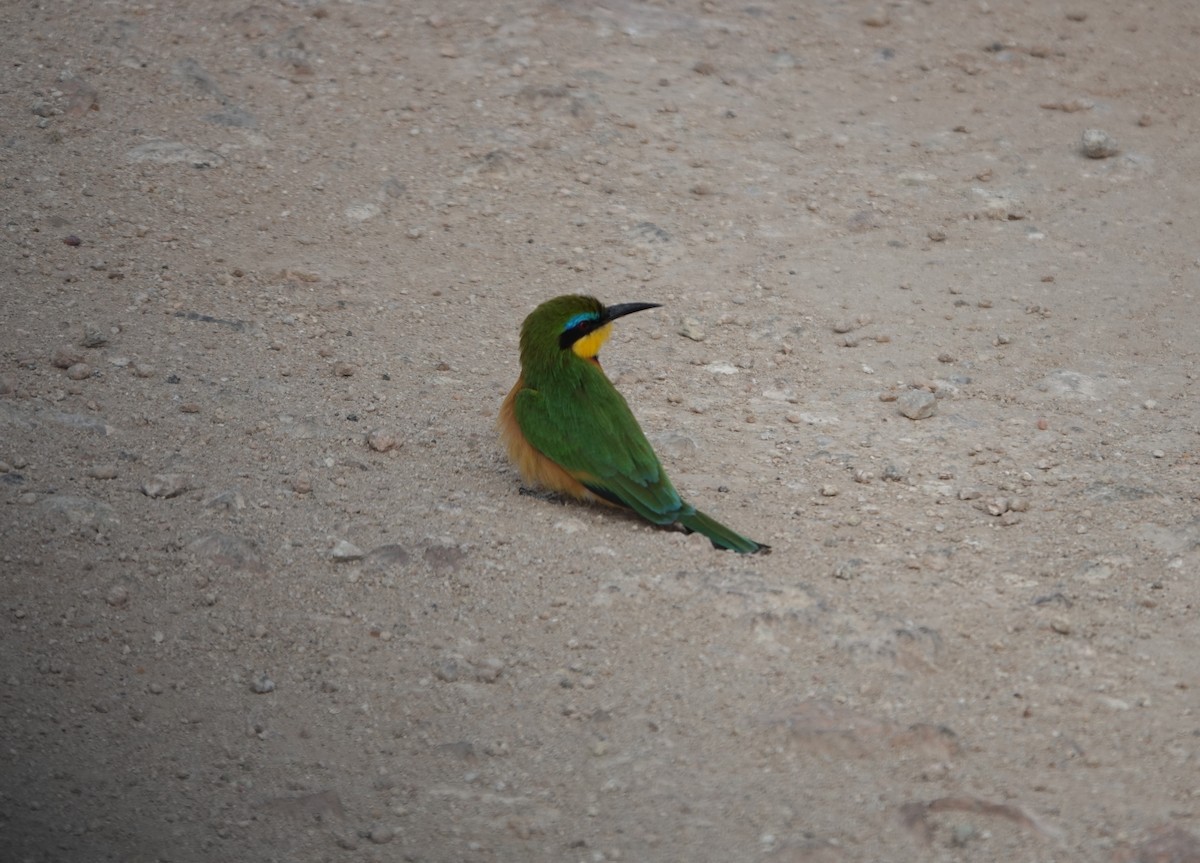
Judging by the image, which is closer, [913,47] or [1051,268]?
[1051,268]

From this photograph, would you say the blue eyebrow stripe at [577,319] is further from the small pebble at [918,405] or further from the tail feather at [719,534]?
the small pebble at [918,405]

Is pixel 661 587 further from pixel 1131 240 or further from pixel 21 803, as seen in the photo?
pixel 1131 240

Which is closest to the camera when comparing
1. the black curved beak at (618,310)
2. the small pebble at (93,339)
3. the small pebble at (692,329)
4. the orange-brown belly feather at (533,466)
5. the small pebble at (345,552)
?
the small pebble at (345,552)

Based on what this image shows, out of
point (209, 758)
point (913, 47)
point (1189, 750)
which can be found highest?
point (913, 47)

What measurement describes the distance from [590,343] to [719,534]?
90 centimetres

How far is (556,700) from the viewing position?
3.49m

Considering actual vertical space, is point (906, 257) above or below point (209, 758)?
above

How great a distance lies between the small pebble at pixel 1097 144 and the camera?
697 cm

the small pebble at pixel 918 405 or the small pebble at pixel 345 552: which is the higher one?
the small pebble at pixel 918 405

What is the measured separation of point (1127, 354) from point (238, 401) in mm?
3482

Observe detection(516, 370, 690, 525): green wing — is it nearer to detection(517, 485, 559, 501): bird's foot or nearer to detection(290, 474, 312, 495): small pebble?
detection(517, 485, 559, 501): bird's foot

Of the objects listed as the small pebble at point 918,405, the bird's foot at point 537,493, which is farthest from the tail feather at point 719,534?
the small pebble at point 918,405

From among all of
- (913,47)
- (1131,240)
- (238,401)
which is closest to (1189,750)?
(238,401)

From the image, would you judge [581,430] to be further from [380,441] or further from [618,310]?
[380,441]
